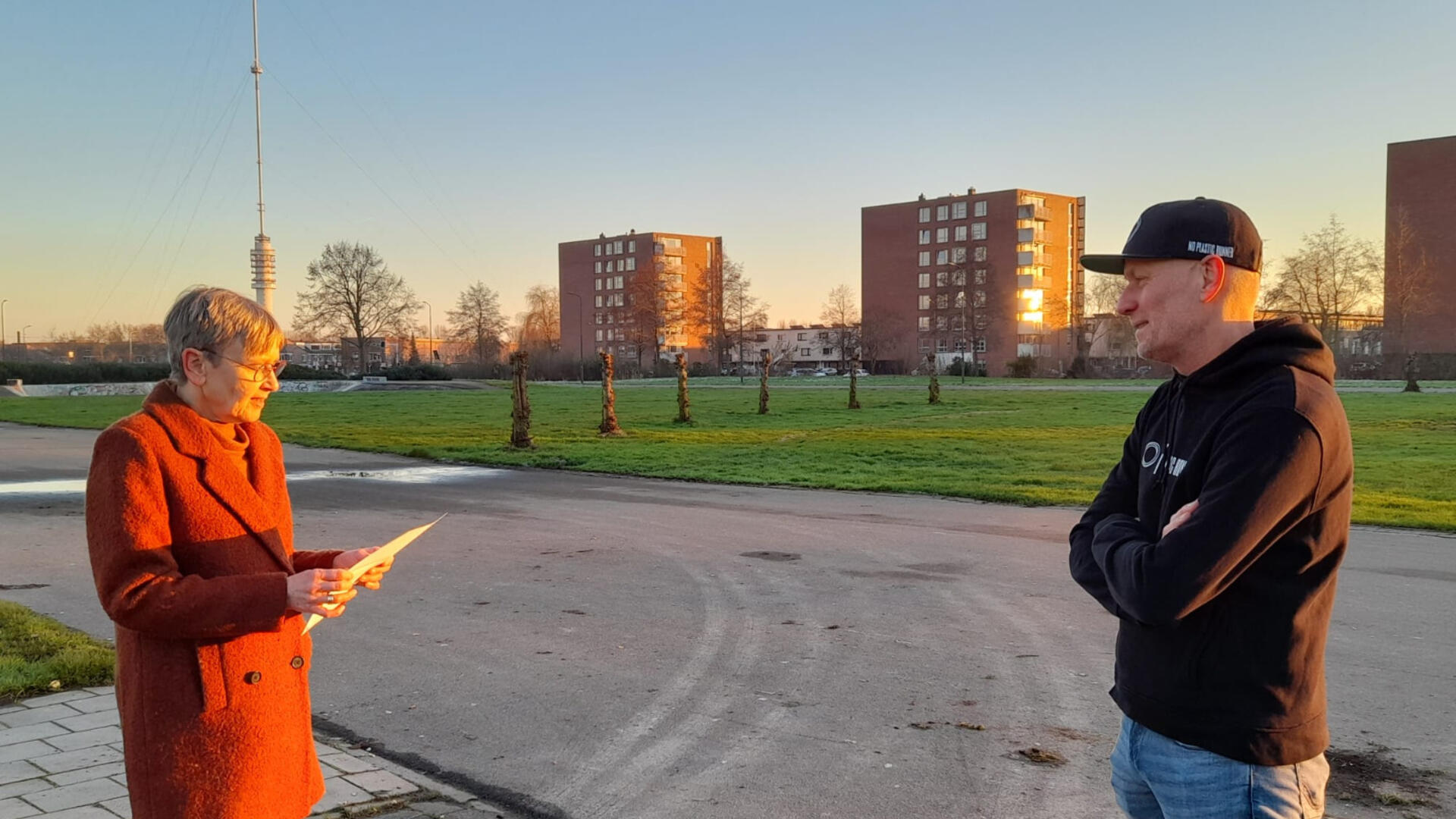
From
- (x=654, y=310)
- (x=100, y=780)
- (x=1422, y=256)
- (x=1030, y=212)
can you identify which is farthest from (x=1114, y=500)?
(x=1030, y=212)

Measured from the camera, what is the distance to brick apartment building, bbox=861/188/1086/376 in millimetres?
93500

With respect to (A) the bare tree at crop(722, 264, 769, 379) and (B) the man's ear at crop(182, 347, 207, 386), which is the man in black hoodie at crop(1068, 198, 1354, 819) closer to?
(B) the man's ear at crop(182, 347, 207, 386)

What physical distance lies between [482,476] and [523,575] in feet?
27.7

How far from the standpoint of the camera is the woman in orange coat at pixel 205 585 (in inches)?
93.4

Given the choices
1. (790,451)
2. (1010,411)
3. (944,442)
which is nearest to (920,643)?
(790,451)

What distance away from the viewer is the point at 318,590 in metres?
2.43

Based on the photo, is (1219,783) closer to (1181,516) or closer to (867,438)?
(1181,516)

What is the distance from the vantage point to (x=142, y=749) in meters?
2.43

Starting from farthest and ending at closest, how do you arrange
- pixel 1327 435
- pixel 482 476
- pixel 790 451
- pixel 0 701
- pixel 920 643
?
pixel 790 451
pixel 482 476
pixel 920 643
pixel 0 701
pixel 1327 435

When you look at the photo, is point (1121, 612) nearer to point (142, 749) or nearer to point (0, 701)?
point (142, 749)

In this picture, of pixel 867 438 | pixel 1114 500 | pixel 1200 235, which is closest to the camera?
pixel 1200 235

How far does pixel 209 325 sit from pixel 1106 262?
2.23 meters

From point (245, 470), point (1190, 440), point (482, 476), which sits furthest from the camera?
point (482, 476)

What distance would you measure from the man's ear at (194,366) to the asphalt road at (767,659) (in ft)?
7.74
